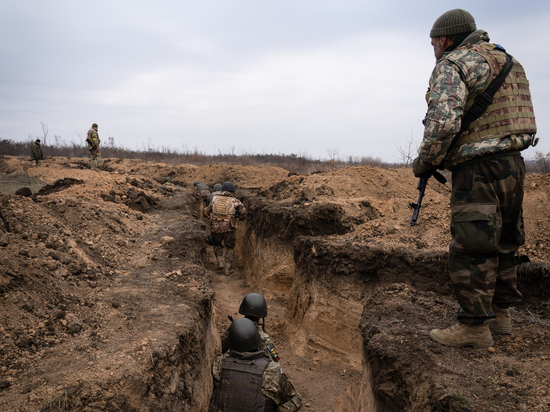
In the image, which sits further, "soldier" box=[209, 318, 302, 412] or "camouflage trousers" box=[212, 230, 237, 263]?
"camouflage trousers" box=[212, 230, 237, 263]

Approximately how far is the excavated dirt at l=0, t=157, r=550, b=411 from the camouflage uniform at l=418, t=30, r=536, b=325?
0.63 metres

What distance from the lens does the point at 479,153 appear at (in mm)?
2635

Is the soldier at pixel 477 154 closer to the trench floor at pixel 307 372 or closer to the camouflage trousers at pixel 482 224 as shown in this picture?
the camouflage trousers at pixel 482 224

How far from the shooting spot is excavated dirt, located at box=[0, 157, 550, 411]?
257 cm

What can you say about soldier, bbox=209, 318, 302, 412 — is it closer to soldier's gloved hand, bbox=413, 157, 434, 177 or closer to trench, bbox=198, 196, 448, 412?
trench, bbox=198, 196, 448, 412

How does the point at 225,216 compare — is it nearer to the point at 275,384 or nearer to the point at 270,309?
the point at 270,309

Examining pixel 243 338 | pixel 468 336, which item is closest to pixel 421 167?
pixel 468 336

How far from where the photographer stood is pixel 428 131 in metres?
2.72

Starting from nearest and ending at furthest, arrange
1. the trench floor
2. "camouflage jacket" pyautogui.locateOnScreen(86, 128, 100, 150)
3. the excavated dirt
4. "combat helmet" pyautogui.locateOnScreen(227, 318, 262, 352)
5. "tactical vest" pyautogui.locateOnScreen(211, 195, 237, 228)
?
the excavated dirt → "combat helmet" pyautogui.locateOnScreen(227, 318, 262, 352) → the trench floor → "tactical vest" pyautogui.locateOnScreen(211, 195, 237, 228) → "camouflage jacket" pyautogui.locateOnScreen(86, 128, 100, 150)

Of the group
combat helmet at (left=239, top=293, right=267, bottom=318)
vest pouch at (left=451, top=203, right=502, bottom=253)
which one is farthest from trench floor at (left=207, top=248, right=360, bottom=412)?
vest pouch at (left=451, top=203, right=502, bottom=253)

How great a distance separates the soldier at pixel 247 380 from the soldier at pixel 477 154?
1794mm

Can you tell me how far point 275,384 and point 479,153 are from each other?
272 centimetres

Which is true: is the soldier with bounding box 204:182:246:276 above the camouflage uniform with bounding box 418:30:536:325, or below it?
below

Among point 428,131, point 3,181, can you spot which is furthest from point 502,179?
point 3,181
